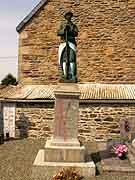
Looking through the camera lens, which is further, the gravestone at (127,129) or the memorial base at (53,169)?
the gravestone at (127,129)

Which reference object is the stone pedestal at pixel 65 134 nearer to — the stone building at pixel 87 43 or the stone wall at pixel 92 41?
the stone building at pixel 87 43

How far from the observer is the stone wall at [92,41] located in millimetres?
15750

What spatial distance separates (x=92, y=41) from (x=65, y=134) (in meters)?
8.05

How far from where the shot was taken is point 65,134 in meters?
8.73

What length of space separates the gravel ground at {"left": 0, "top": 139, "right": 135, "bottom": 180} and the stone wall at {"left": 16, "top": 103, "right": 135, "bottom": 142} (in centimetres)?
69

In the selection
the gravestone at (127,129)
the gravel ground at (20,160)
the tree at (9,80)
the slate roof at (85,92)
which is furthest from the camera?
the tree at (9,80)

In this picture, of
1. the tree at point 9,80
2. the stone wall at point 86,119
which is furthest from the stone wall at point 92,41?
the tree at point 9,80

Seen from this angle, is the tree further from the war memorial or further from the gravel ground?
the gravel ground

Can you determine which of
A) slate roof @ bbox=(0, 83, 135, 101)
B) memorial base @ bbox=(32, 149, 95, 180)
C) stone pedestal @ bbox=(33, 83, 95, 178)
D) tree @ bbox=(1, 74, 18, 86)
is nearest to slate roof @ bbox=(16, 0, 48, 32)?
slate roof @ bbox=(0, 83, 135, 101)

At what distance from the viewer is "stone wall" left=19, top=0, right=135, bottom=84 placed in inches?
620

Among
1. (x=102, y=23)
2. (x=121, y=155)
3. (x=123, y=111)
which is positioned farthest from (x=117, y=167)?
(x=102, y=23)

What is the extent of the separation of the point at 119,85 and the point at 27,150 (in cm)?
600

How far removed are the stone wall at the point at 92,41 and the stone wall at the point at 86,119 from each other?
1.77 meters

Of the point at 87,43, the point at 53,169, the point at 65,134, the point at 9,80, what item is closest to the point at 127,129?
the point at 87,43
